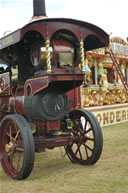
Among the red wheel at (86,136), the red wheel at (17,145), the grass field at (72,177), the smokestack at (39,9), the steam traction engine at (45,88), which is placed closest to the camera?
the grass field at (72,177)

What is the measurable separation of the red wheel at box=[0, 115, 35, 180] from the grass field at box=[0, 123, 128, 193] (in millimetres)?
158

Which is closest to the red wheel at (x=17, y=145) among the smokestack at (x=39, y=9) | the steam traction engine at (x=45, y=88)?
the steam traction engine at (x=45, y=88)

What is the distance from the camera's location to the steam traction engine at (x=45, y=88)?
436 centimetres

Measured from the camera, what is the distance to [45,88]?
4648mm

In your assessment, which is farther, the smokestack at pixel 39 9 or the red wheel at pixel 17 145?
the smokestack at pixel 39 9

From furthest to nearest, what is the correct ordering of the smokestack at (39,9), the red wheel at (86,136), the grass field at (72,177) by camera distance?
the smokestack at (39,9) < the red wheel at (86,136) < the grass field at (72,177)

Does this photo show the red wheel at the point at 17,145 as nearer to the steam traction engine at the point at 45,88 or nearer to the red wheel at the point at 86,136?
the steam traction engine at the point at 45,88

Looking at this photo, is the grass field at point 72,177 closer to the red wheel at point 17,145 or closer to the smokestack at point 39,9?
the red wheel at point 17,145

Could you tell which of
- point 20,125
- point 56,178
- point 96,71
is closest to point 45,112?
point 20,125

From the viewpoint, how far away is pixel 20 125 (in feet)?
13.8

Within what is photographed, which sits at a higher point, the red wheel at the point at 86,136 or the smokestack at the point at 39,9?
the smokestack at the point at 39,9

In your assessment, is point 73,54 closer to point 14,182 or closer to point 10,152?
point 10,152

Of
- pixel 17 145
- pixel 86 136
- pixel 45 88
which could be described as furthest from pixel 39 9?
pixel 17 145

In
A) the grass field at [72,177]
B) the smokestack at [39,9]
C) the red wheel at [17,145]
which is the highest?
the smokestack at [39,9]
